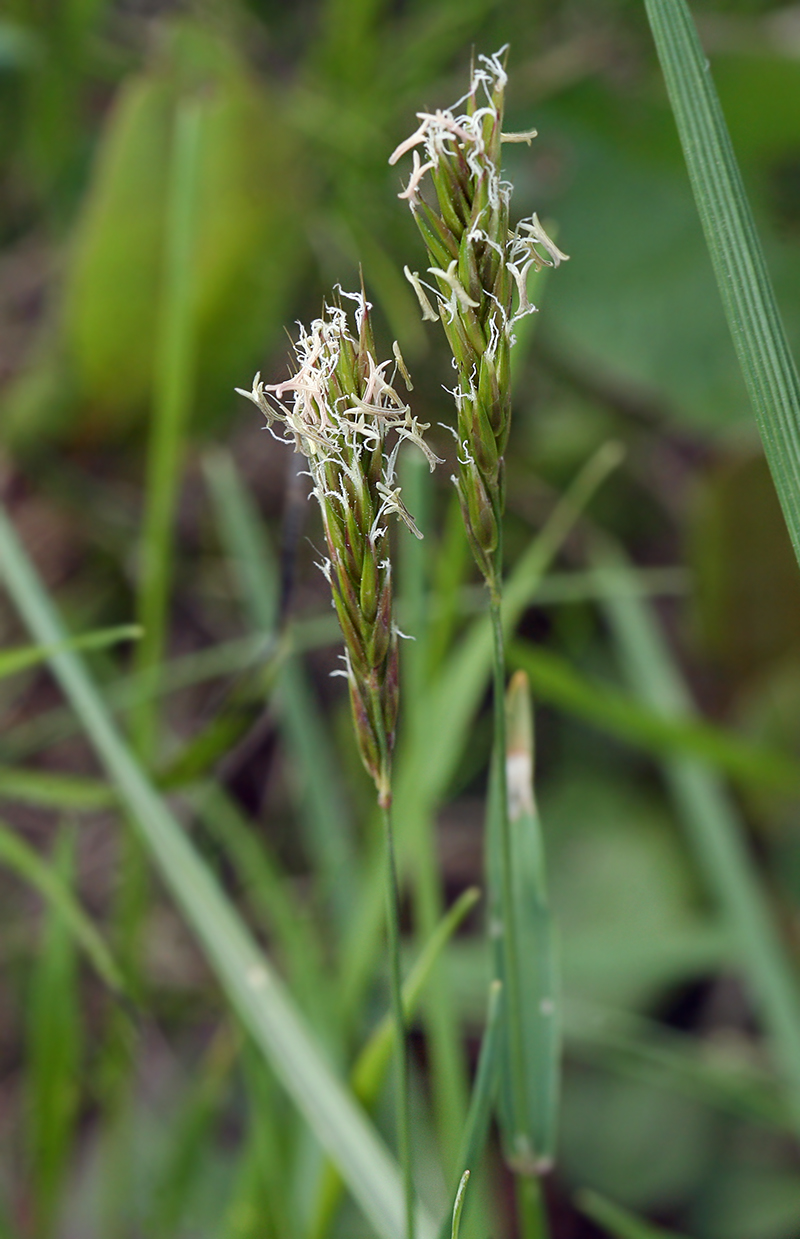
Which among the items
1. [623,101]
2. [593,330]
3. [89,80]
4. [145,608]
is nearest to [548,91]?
[623,101]

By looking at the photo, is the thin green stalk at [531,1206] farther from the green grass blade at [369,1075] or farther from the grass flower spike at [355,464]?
the grass flower spike at [355,464]

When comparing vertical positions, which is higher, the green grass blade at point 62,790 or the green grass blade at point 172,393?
the green grass blade at point 172,393

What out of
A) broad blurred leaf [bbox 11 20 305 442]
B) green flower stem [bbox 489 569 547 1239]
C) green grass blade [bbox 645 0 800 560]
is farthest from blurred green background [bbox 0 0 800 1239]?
green grass blade [bbox 645 0 800 560]

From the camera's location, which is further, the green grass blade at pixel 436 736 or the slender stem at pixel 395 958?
the green grass blade at pixel 436 736

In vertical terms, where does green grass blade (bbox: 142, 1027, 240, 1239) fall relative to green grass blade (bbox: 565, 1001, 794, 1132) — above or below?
above

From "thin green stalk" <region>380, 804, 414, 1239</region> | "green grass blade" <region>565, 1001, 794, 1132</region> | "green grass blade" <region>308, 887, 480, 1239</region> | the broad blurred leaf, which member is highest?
the broad blurred leaf

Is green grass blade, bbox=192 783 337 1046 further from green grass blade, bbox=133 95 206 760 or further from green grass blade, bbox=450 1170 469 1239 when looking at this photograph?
green grass blade, bbox=450 1170 469 1239

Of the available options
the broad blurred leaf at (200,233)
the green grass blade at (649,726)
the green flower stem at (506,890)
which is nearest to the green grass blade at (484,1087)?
the green flower stem at (506,890)
